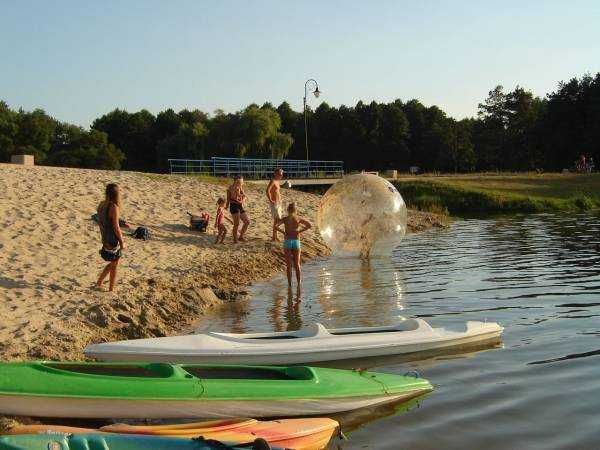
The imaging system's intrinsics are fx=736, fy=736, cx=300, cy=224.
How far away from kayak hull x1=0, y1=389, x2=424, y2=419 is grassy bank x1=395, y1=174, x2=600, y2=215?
2935cm

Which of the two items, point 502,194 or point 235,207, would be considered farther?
point 502,194

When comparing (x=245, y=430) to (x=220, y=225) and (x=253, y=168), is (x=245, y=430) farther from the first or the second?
(x=253, y=168)

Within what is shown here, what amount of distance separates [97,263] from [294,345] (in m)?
6.45

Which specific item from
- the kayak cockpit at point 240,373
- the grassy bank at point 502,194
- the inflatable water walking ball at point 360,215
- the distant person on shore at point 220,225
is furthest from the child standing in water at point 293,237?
the grassy bank at point 502,194

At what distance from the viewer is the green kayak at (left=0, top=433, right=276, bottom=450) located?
15.9 ft

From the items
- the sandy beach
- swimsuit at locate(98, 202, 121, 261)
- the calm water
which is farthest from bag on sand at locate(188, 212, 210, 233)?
swimsuit at locate(98, 202, 121, 261)

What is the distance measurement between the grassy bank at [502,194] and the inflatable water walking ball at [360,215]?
18.8 meters

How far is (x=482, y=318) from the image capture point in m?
11.1

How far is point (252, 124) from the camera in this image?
218 ft

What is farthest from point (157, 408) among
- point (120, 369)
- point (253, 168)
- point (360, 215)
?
point (253, 168)

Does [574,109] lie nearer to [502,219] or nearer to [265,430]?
[502,219]

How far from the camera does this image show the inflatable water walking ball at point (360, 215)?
643 inches

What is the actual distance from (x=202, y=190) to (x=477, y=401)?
786 inches

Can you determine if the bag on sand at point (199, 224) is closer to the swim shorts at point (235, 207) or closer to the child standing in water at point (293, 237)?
the swim shorts at point (235, 207)
